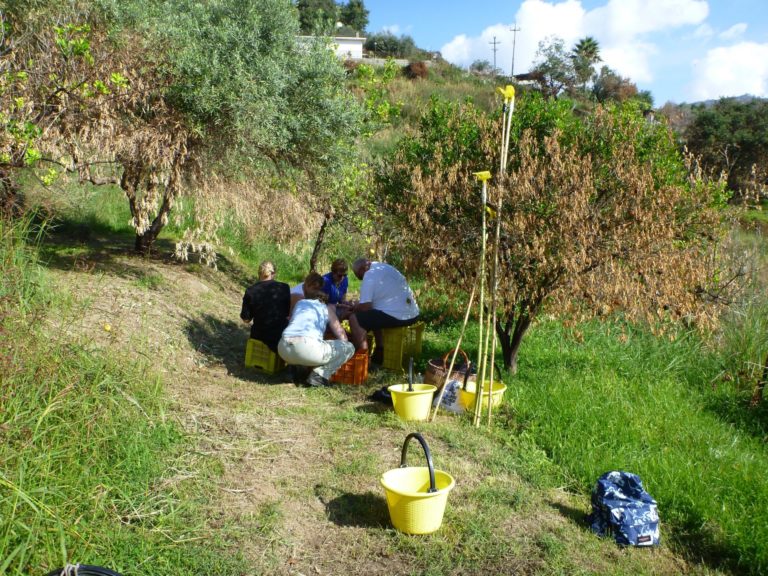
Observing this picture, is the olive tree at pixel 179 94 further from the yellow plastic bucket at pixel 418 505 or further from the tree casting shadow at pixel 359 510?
the yellow plastic bucket at pixel 418 505

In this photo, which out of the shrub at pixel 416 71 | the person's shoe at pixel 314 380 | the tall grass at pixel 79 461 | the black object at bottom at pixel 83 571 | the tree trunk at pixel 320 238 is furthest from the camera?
the shrub at pixel 416 71

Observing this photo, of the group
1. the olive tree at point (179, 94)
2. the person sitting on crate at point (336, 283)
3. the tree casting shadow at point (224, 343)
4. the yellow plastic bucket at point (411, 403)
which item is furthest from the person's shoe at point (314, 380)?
the olive tree at point (179, 94)

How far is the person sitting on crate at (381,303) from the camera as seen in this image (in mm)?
6848

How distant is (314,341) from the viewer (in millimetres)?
6078

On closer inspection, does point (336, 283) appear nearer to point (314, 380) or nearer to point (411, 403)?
point (314, 380)

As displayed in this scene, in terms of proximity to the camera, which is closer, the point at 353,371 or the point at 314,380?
the point at 314,380

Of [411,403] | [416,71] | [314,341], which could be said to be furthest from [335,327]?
[416,71]

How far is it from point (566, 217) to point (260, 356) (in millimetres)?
3354

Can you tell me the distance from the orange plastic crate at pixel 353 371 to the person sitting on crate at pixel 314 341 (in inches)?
4.2

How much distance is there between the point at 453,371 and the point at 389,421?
0.91 meters

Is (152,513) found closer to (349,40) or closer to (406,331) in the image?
(406,331)

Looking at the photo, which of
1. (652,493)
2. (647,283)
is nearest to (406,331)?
(647,283)

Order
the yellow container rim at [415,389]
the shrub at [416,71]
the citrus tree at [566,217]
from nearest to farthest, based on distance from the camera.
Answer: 1. the yellow container rim at [415,389]
2. the citrus tree at [566,217]
3. the shrub at [416,71]

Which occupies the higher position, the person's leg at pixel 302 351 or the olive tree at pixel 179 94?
the olive tree at pixel 179 94
